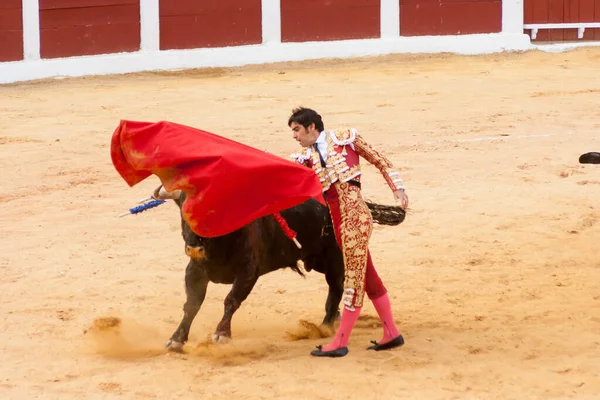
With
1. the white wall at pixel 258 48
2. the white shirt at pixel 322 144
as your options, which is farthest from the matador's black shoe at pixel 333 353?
the white wall at pixel 258 48

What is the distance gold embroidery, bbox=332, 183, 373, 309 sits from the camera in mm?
4789

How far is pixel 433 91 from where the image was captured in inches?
467

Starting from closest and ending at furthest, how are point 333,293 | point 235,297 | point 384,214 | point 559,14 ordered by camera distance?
1. point 235,297
2. point 384,214
3. point 333,293
4. point 559,14

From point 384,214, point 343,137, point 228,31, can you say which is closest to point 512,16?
point 228,31

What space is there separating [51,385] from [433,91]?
788cm

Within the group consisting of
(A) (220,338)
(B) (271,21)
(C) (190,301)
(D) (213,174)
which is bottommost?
(A) (220,338)

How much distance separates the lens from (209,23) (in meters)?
13.6

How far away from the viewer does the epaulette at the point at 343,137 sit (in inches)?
190

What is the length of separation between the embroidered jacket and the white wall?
8.36 metres

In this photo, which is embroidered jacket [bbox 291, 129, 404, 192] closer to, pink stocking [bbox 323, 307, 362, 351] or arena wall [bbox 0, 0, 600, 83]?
pink stocking [bbox 323, 307, 362, 351]

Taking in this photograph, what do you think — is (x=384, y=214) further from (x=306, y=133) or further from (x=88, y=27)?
(x=88, y=27)

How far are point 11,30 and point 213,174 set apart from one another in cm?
872

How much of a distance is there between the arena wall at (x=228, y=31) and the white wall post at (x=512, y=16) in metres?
0.01

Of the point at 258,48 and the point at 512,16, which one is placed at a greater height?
the point at 512,16
